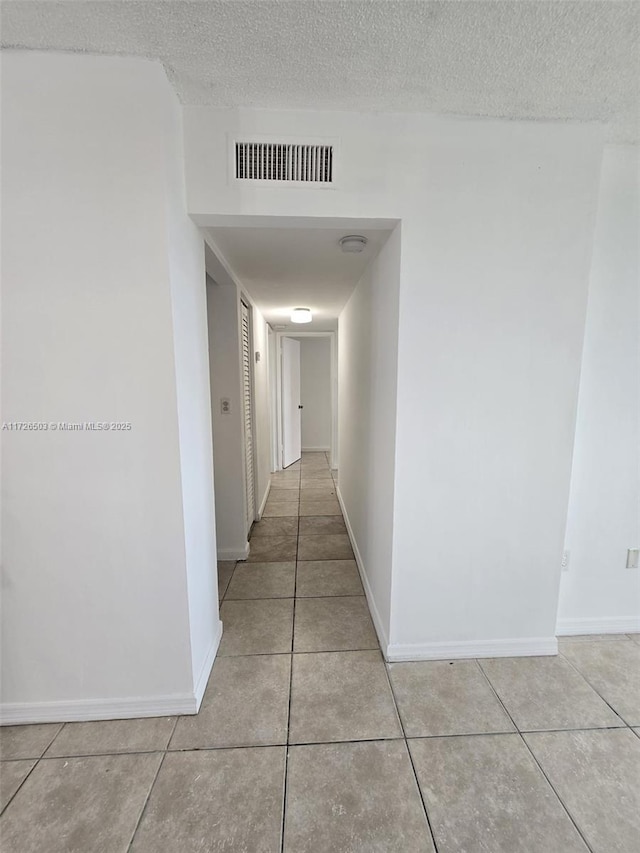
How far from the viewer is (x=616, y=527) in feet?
6.14

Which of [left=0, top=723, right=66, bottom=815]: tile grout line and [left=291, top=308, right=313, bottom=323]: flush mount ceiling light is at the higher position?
[left=291, top=308, right=313, bottom=323]: flush mount ceiling light

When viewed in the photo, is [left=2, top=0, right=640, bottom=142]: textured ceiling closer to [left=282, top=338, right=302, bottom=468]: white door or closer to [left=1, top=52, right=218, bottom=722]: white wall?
[left=1, top=52, right=218, bottom=722]: white wall

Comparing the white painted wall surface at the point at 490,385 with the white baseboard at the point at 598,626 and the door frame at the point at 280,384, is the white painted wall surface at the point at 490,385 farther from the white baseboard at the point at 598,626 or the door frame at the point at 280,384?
the door frame at the point at 280,384

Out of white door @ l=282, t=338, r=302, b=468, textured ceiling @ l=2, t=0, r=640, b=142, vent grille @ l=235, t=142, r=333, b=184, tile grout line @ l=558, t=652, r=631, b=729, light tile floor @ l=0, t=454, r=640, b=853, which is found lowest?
light tile floor @ l=0, t=454, r=640, b=853

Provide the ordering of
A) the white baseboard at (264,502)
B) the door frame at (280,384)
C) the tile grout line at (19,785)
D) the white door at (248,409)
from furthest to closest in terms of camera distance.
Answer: the door frame at (280,384) → the white baseboard at (264,502) → the white door at (248,409) → the tile grout line at (19,785)

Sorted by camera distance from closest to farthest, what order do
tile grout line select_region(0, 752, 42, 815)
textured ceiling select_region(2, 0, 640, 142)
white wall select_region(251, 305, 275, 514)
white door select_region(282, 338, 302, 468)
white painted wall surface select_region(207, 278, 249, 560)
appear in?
textured ceiling select_region(2, 0, 640, 142) → tile grout line select_region(0, 752, 42, 815) → white painted wall surface select_region(207, 278, 249, 560) → white wall select_region(251, 305, 275, 514) → white door select_region(282, 338, 302, 468)

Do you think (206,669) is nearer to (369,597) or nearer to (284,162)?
(369,597)

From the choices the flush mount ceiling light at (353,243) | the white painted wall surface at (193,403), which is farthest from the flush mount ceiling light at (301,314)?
the white painted wall surface at (193,403)

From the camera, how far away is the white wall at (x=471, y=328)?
1.43m

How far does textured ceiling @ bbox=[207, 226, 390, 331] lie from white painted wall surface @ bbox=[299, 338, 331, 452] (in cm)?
330

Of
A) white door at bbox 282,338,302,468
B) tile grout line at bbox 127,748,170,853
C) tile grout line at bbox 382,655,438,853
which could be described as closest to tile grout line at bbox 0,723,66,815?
tile grout line at bbox 127,748,170,853

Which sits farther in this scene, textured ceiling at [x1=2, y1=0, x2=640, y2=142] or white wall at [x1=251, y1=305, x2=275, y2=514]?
white wall at [x1=251, y1=305, x2=275, y2=514]

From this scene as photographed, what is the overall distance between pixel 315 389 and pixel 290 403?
127cm

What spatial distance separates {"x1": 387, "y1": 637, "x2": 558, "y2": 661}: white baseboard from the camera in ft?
5.72
